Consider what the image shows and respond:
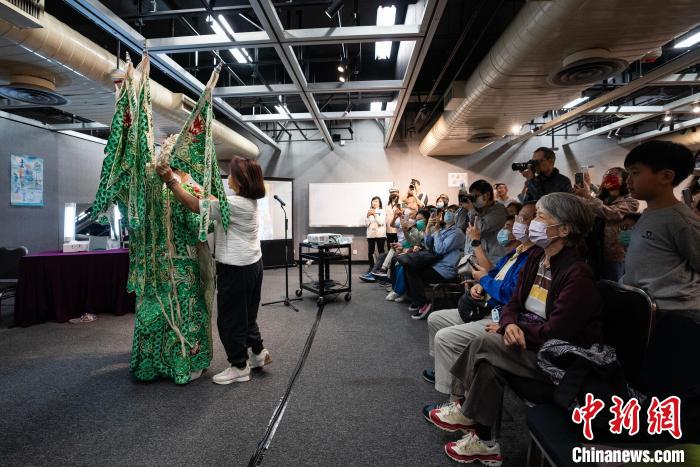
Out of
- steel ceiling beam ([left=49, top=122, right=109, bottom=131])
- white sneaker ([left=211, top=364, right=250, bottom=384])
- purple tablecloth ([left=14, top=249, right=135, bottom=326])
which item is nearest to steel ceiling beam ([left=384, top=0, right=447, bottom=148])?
white sneaker ([left=211, top=364, right=250, bottom=384])

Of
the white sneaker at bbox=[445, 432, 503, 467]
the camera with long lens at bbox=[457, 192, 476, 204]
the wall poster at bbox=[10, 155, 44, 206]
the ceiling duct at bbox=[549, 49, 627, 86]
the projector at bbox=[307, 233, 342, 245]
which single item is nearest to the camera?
the white sneaker at bbox=[445, 432, 503, 467]

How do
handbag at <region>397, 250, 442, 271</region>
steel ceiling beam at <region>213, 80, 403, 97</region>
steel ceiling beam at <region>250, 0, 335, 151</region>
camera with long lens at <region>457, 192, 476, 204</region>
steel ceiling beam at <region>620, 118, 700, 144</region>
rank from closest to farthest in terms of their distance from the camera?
1. steel ceiling beam at <region>250, 0, 335, 151</region>
2. camera with long lens at <region>457, 192, 476, 204</region>
3. handbag at <region>397, 250, 442, 271</region>
4. steel ceiling beam at <region>213, 80, 403, 97</region>
5. steel ceiling beam at <region>620, 118, 700, 144</region>

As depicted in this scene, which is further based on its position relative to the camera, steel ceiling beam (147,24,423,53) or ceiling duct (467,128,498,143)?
ceiling duct (467,128,498,143)

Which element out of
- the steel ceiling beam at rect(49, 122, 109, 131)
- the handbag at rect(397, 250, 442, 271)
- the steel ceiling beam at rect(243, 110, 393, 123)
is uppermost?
the steel ceiling beam at rect(243, 110, 393, 123)

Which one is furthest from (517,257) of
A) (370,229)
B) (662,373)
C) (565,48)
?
(370,229)

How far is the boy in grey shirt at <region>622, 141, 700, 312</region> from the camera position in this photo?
130 centimetres

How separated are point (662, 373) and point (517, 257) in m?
0.83

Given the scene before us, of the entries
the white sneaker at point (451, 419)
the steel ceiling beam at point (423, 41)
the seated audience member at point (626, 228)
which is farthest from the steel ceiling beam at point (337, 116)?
the white sneaker at point (451, 419)

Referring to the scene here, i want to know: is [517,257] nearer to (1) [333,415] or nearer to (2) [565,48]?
(1) [333,415]

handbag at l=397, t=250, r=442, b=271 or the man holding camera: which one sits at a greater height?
the man holding camera

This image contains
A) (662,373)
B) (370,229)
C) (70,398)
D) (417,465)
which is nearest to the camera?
(662,373)

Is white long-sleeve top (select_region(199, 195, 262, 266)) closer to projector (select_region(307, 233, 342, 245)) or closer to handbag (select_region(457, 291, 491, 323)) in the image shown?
handbag (select_region(457, 291, 491, 323))

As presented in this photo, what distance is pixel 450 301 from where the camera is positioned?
342 centimetres

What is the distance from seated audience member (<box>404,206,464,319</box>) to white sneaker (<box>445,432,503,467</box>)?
6.51 ft
